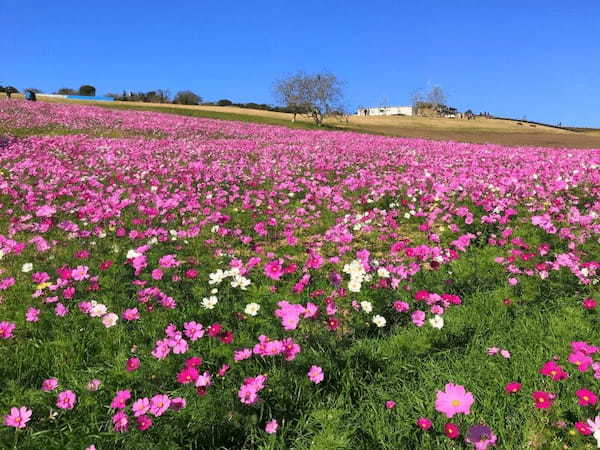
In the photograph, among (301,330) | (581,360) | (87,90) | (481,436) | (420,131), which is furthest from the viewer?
(87,90)

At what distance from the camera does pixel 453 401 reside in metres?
2.50

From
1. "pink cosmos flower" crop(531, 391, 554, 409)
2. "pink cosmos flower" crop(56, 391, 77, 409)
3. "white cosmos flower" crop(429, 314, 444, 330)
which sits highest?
"pink cosmos flower" crop(531, 391, 554, 409)

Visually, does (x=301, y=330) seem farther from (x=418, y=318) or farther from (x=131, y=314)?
(x=131, y=314)

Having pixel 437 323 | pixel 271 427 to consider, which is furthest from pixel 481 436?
pixel 437 323

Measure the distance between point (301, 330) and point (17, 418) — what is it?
87.6 inches

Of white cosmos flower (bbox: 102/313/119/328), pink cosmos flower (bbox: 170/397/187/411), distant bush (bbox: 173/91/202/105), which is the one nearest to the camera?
pink cosmos flower (bbox: 170/397/187/411)

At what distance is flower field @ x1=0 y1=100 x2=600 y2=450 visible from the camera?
2768 millimetres

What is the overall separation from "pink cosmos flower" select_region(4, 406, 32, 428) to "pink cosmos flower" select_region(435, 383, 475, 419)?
260 centimetres

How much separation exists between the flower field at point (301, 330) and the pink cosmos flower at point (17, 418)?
14mm

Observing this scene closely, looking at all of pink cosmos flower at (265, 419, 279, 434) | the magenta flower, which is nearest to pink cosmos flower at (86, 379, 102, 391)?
pink cosmos flower at (265, 419, 279, 434)

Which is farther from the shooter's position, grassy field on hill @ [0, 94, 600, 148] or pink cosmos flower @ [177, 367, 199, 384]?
grassy field on hill @ [0, 94, 600, 148]

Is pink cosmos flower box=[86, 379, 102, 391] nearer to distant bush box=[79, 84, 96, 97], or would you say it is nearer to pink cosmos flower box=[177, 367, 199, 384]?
pink cosmos flower box=[177, 367, 199, 384]

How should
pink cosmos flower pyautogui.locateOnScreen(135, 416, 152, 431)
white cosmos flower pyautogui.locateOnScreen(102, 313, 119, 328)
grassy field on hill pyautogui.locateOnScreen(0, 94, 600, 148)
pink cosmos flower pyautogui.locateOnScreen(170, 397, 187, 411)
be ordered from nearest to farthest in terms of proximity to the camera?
pink cosmos flower pyautogui.locateOnScreen(135, 416, 152, 431), pink cosmos flower pyautogui.locateOnScreen(170, 397, 187, 411), white cosmos flower pyautogui.locateOnScreen(102, 313, 119, 328), grassy field on hill pyautogui.locateOnScreen(0, 94, 600, 148)

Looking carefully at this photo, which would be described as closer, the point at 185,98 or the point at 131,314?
the point at 131,314
